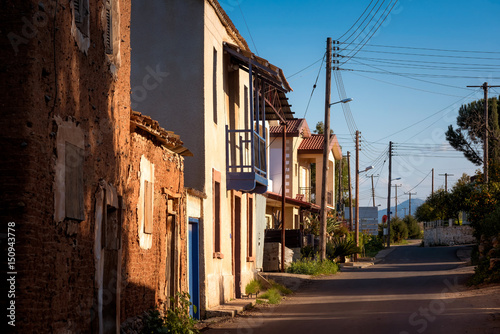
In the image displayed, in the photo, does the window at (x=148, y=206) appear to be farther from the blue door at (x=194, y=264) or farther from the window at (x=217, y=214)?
the window at (x=217, y=214)

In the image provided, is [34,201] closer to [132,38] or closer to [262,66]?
[132,38]

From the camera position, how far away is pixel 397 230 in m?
82.5

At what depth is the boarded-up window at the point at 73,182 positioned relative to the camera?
795 cm

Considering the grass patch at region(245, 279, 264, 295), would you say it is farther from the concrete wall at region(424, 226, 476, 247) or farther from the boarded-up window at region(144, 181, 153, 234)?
the concrete wall at region(424, 226, 476, 247)

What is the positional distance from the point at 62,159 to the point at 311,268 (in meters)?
22.4

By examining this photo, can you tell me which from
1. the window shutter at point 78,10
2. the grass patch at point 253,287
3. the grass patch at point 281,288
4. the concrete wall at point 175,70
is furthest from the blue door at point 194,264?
the window shutter at point 78,10

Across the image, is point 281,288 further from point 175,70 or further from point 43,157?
point 43,157

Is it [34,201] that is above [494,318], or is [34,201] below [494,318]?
above

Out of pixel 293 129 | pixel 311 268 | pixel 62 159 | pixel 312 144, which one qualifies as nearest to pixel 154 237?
pixel 62 159

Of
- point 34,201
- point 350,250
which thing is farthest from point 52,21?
point 350,250

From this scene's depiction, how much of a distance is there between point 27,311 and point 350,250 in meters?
32.6

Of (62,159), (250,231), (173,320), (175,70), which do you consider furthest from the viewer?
(250,231)

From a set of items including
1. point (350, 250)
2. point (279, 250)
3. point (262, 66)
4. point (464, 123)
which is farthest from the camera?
point (464, 123)

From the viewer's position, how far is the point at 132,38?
1694cm
